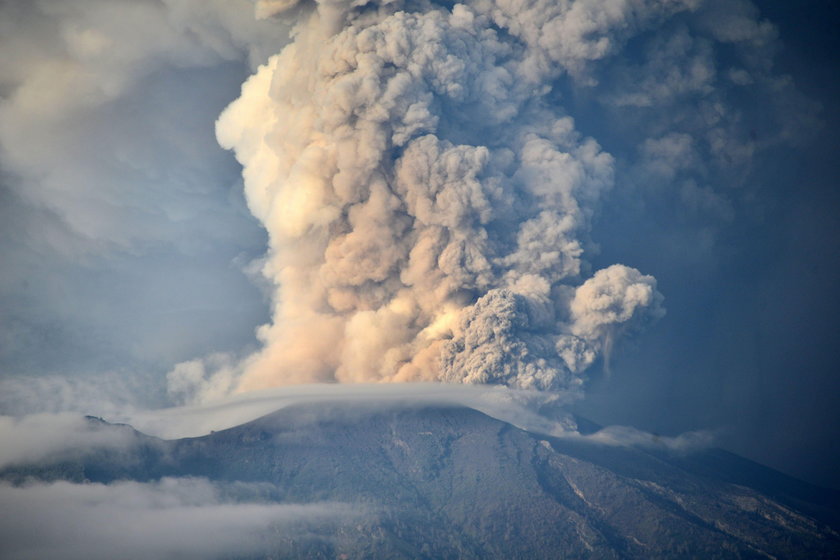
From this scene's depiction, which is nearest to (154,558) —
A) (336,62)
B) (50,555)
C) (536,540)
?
(50,555)

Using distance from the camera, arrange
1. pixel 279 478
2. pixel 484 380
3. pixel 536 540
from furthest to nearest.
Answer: pixel 279 478, pixel 536 540, pixel 484 380

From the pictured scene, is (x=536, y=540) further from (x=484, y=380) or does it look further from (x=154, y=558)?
(x=154, y=558)

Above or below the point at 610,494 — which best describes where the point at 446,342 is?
above

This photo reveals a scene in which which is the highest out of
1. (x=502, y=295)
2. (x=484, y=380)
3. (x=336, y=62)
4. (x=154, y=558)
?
(x=336, y=62)

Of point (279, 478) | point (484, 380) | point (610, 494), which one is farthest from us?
point (279, 478)

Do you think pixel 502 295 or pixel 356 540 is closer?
pixel 502 295

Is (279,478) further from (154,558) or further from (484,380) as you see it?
(484,380)

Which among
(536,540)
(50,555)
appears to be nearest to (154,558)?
(50,555)
